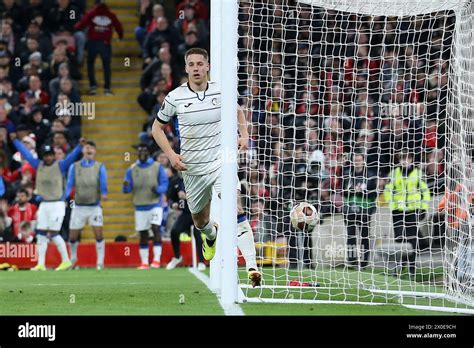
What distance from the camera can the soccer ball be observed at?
37.4 ft

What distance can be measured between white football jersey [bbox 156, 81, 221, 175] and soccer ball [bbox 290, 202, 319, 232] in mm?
1004

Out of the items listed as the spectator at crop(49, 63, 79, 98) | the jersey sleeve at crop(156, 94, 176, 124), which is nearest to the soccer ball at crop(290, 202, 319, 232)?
the jersey sleeve at crop(156, 94, 176, 124)

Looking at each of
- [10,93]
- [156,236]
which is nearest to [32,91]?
[10,93]

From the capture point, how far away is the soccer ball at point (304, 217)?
1141 centimetres

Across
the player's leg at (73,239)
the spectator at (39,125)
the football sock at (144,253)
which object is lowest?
the football sock at (144,253)

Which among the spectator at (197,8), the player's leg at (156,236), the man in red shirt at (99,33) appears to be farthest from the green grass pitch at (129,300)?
the spectator at (197,8)

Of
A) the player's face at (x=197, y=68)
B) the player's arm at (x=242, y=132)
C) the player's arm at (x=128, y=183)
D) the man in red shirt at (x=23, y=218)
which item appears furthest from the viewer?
the man in red shirt at (x=23, y=218)

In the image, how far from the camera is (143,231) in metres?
19.4

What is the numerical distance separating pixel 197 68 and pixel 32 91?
1234 cm

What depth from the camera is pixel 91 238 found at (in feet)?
71.6

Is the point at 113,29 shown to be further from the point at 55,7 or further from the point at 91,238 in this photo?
the point at 91,238

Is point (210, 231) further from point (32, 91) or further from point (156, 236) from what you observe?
point (32, 91)

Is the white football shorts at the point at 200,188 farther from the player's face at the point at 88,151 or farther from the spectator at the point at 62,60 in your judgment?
the spectator at the point at 62,60
